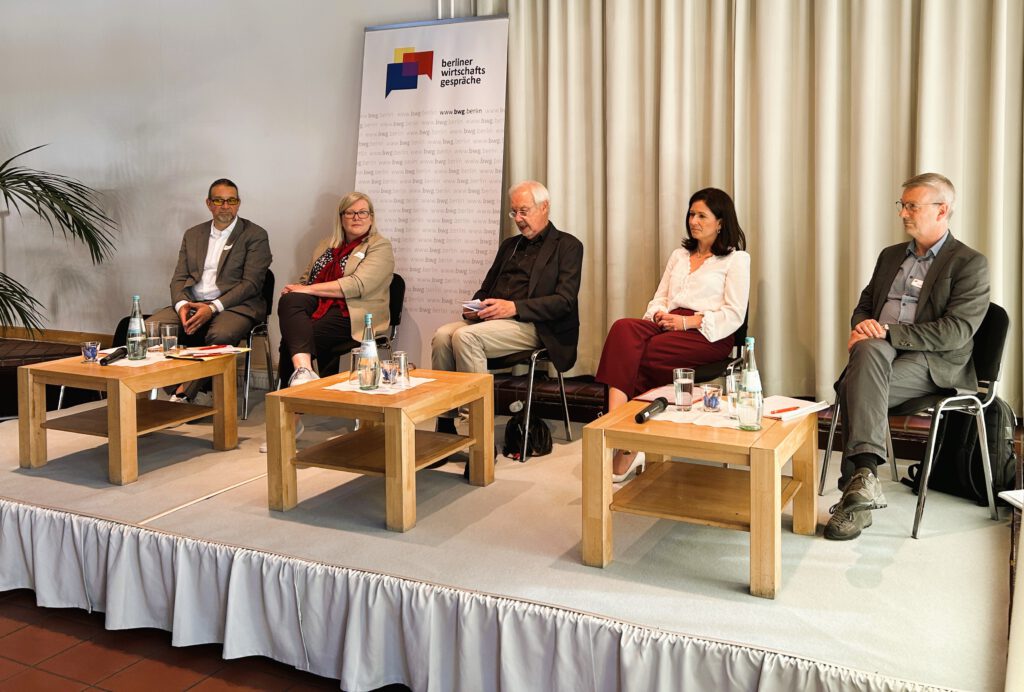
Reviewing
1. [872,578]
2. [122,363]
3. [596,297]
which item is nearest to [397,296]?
[596,297]

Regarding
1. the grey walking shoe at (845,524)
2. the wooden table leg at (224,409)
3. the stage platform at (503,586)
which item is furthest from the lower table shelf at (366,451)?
the grey walking shoe at (845,524)

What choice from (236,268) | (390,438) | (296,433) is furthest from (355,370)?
(236,268)

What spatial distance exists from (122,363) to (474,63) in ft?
7.90

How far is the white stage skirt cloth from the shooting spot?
2146 mm

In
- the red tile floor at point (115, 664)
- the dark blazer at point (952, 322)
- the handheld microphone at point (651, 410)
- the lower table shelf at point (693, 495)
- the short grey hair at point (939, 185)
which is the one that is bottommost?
the red tile floor at point (115, 664)

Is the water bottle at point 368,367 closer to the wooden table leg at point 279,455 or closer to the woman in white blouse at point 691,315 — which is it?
the wooden table leg at point 279,455

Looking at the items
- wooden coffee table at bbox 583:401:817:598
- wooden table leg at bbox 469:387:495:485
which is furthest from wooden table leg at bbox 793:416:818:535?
wooden table leg at bbox 469:387:495:485

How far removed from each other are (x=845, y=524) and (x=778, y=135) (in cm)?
209

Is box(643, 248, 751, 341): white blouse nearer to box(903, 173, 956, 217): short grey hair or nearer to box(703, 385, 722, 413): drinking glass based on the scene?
box(903, 173, 956, 217): short grey hair

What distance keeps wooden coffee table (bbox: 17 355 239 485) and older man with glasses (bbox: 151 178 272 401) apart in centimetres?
82

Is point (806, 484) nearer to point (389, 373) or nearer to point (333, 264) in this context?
point (389, 373)

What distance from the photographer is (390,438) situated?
9.70ft

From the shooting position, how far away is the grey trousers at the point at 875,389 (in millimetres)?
3002

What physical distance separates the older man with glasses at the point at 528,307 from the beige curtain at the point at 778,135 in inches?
17.7
